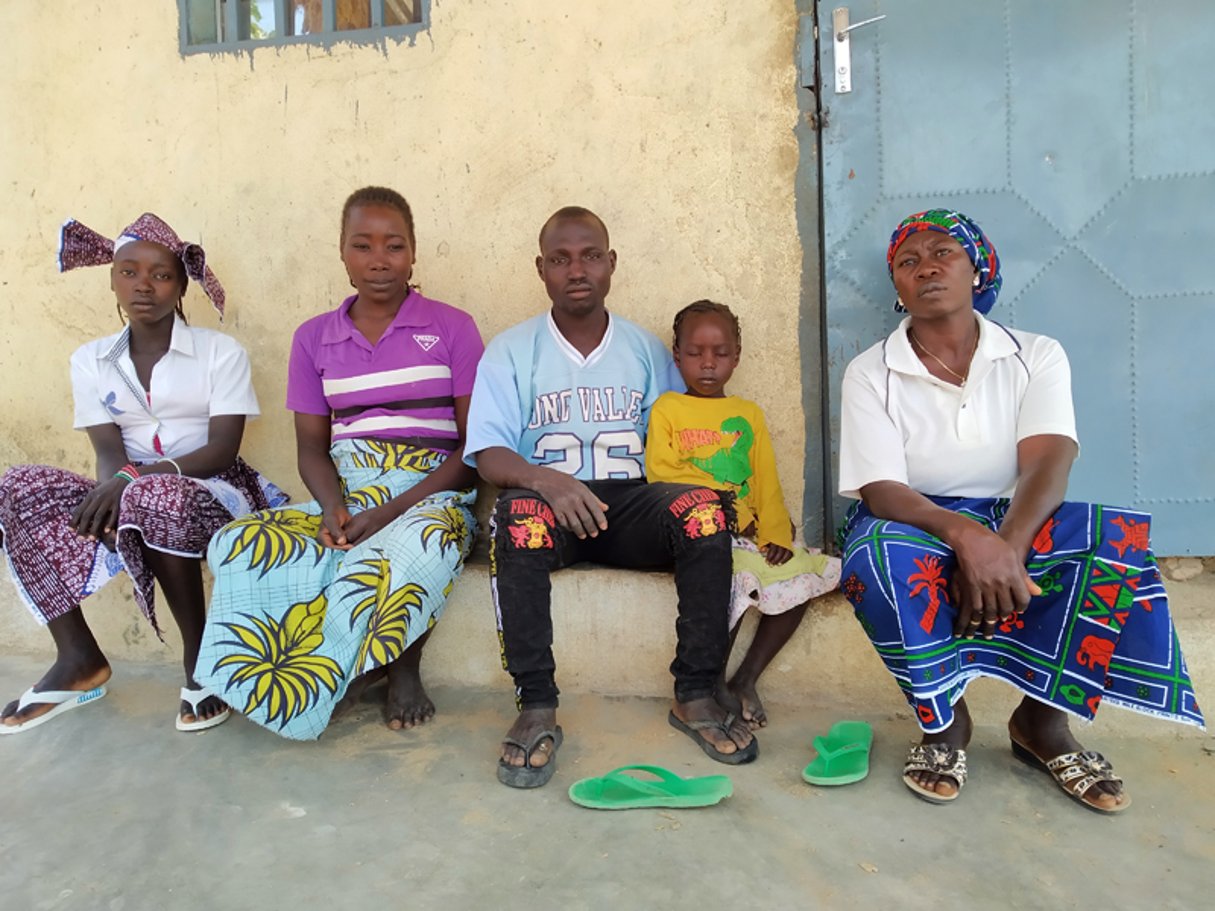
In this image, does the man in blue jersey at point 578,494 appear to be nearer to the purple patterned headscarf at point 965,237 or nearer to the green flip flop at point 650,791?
the green flip flop at point 650,791

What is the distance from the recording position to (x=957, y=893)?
1.68 metres

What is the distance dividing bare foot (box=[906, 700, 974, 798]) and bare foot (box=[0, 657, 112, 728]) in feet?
7.94

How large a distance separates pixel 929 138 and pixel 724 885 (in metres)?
2.24

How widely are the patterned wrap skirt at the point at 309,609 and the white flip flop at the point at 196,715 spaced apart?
0.18 m

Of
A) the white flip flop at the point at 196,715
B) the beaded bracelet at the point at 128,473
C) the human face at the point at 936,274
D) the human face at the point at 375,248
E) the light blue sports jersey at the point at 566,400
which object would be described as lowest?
the white flip flop at the point at 196,715

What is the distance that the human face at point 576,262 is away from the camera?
2.63 m

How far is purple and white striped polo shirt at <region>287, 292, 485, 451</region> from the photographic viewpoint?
2826mm

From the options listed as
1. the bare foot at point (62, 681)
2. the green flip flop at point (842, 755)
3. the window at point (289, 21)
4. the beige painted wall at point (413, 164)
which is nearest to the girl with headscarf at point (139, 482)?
the bare foot at point (62, 681)

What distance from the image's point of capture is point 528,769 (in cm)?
214

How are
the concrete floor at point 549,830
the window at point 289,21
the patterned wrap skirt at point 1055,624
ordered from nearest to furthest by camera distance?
the concrete floor at point 549,830 < the patterned wrap skirt at point 1055,624 < the window at point 289,21

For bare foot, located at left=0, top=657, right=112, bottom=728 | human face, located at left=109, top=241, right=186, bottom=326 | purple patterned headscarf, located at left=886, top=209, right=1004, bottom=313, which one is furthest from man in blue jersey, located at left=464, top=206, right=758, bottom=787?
bare foot, located at left=0, top=657, right=112, bottom=728

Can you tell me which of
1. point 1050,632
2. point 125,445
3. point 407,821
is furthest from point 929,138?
point 125,445

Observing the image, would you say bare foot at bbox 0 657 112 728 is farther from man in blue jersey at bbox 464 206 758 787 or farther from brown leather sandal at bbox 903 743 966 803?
brown leather sandal at bbox 903 743 966 803

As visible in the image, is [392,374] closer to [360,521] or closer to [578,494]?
[360,521]
